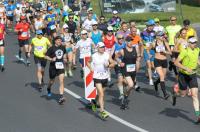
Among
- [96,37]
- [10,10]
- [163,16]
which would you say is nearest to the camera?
[96,37]

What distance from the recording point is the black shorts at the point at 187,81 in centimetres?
1357

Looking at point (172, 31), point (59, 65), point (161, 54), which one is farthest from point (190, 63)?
point (172, 31)

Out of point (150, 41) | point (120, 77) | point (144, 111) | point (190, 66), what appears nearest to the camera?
point (190, 66)

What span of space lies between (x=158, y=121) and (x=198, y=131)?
4.22 feet

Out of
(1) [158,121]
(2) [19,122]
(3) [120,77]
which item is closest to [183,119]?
(1) [158,121]

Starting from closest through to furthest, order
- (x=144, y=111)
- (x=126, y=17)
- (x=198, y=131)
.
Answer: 1. (x=198, y=131)
2. (x=144, y=111)
3. (x=126, y=17)

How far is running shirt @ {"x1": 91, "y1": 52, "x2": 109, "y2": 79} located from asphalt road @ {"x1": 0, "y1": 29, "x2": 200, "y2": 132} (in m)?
1.14

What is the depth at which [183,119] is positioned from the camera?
1394cm

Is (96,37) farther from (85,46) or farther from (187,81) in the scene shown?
(187,81)

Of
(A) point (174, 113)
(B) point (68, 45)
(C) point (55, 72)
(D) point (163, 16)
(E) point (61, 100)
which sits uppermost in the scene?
(B) point (68, 45)

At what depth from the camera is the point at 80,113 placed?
1463 centimetres

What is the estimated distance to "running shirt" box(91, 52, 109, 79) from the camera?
554 inches

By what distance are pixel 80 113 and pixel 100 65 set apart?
4.97ft

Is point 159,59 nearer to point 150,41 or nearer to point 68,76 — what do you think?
point 150,41
